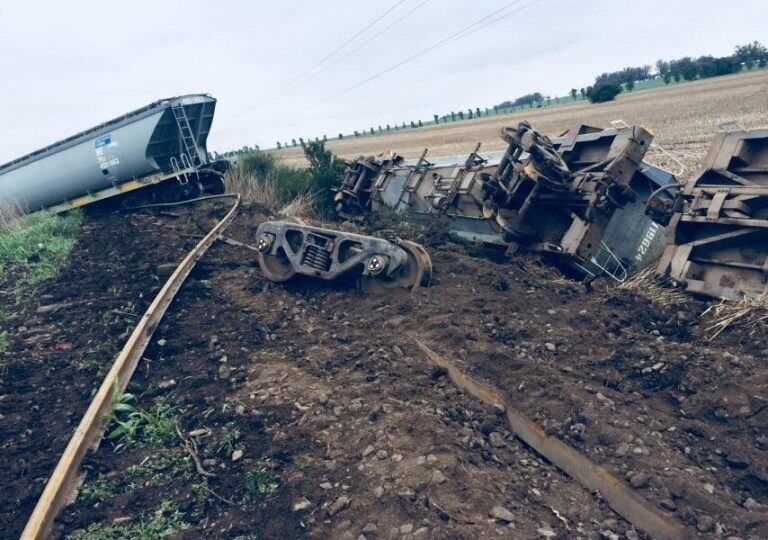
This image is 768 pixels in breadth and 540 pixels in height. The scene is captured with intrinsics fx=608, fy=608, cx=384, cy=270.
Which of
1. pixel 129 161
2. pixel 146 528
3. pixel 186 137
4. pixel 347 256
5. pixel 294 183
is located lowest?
pixel 146 528

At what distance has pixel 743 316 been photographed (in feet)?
17.8

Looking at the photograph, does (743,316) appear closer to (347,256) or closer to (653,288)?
(653,288)

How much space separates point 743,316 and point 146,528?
201 inches

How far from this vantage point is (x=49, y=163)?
15578 millimetres

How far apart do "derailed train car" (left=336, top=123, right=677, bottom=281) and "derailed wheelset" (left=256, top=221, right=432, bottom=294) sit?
1.51 m

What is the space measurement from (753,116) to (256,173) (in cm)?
1699

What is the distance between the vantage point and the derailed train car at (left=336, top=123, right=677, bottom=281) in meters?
6.92

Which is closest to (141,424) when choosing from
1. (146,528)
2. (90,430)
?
(90,430)

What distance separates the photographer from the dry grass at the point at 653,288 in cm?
616

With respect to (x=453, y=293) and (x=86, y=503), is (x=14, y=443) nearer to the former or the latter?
(x=86, y=503)

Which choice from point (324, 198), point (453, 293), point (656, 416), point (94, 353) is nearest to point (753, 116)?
point (324, 198)

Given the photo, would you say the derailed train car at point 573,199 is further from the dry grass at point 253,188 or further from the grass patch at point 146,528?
the dry grass at point 253,188

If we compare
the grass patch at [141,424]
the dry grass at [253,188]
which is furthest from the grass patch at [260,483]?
the dry grass at [253,188]

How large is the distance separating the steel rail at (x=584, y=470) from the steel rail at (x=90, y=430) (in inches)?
110
